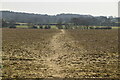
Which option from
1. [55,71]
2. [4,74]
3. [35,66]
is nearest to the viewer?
[4,74]

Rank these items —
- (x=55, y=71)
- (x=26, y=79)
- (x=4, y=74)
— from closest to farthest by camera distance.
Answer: (x=26, y=79) < (x=4, y=74) < (x=55, y=71)

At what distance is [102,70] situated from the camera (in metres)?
10.7

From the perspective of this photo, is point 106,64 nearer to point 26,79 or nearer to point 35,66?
point 35,66

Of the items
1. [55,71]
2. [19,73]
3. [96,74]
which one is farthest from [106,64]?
[19,73]

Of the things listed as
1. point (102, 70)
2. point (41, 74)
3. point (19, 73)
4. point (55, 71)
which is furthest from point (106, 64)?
point (19, 73)

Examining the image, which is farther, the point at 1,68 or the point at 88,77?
the point at 1,68

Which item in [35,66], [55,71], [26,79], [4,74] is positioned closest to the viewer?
[26,79]

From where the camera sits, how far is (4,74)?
9.62 metres

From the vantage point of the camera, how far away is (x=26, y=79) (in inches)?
349

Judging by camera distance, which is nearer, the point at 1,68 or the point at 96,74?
the point at 96,74

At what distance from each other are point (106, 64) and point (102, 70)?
5.62ft

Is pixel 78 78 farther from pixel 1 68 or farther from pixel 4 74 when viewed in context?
pixel 1 68

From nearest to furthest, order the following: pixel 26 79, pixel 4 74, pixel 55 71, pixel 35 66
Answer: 1. pixel 26 79
2. pixel 4 74
3. pixel 55 71
4. pixel 35 66

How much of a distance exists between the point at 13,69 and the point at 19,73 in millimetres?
947
